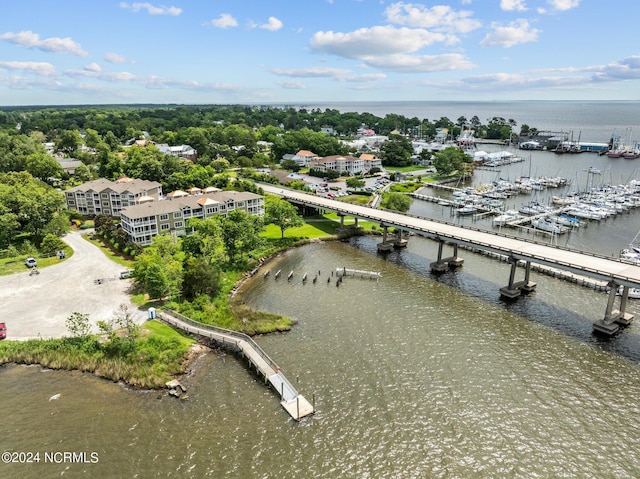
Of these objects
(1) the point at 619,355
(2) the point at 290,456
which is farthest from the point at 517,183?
(2) the point at 290,456

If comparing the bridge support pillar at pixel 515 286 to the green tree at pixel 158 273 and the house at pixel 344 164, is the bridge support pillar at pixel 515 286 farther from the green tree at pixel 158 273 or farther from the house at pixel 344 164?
the house at pixel 344 164

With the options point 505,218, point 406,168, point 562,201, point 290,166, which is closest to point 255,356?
point 505,218

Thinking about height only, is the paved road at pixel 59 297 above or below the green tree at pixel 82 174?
below

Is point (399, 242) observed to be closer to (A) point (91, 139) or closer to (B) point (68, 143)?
(B) point (68, 143)

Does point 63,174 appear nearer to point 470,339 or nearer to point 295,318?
point 295,318

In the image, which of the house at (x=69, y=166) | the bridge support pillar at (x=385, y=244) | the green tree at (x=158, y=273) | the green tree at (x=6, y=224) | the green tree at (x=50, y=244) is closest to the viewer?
the green tree at (x=158, y=273)

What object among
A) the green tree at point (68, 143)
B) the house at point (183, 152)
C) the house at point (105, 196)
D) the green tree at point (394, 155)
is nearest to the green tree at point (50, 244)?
the house at point (105, 196)
